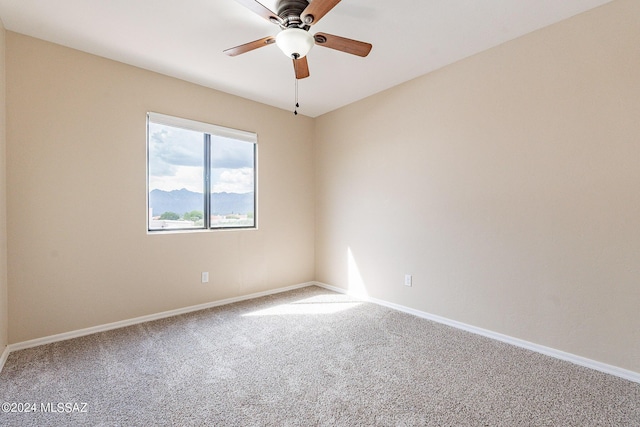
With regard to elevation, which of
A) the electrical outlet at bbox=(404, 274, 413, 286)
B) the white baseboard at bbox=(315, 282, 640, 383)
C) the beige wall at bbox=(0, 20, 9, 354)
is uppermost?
the beige wall at bbox=(0, 20, 9, 354)

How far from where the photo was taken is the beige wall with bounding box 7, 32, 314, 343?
2.40 m

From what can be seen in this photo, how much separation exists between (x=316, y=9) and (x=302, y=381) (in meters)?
2.33

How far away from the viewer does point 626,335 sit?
6.56 feet

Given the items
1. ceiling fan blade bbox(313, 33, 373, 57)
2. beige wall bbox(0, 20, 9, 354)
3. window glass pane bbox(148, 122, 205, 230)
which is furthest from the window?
ceiling fan blade bbox(313, 33, 373, 57)

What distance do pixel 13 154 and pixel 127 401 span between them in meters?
2.18

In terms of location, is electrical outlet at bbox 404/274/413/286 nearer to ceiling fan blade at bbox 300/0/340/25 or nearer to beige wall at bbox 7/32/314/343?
beige wall at bbox 7/32/314/343

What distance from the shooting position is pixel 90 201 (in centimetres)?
269

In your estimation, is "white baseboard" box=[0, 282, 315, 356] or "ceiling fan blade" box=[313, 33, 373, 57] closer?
"ceiling fan blade" box=[313, 33, 373, 57]

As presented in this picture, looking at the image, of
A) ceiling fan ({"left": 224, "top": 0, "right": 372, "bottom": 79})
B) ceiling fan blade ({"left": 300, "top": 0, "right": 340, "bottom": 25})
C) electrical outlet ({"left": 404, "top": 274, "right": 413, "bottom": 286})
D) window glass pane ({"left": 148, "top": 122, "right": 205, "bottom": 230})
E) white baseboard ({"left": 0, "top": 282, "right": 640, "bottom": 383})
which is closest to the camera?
ceiling fan blade ({"left": 300, "top": 0, "right": 340, "bottom": 25})

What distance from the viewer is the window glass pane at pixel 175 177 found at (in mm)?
3137

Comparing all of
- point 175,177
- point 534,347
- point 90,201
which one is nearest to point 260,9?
point 175,177

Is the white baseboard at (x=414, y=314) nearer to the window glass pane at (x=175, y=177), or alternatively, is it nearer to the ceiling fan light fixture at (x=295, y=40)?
the window glass pane at (x=175, y=177)

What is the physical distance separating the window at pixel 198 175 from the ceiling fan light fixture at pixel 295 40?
1.80 meters

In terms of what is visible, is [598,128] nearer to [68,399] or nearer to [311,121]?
[311,121]
